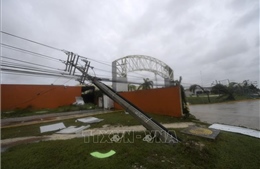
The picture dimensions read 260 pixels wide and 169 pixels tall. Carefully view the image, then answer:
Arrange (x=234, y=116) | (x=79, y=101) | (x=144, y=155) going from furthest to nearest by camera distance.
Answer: (x=79, y=101) → (x=234, y=116) → (x=144, y=155)

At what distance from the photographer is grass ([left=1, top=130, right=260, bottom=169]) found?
266cm

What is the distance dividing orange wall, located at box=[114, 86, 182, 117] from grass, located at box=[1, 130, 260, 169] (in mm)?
3993

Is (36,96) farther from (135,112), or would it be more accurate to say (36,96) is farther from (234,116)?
(234,116)

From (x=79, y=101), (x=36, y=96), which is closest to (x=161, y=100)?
(x=79, y=101)

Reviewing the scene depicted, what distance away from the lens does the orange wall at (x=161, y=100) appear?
7.79 metres

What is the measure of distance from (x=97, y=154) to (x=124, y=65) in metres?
15.3

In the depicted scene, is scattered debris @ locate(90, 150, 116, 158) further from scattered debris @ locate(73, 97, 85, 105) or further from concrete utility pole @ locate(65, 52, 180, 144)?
scattered debris @ locate(73, 97, 85, 105)

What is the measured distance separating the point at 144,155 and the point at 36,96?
557 inches

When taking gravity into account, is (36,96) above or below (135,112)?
above

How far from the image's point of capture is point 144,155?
10.0 feet

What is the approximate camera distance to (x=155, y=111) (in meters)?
9.19

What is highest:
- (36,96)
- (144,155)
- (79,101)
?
(36,96)

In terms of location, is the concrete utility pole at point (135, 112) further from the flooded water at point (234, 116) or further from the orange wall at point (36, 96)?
the orange wall at point (36, 96)

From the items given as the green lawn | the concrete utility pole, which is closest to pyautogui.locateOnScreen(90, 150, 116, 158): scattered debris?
the green lawn
